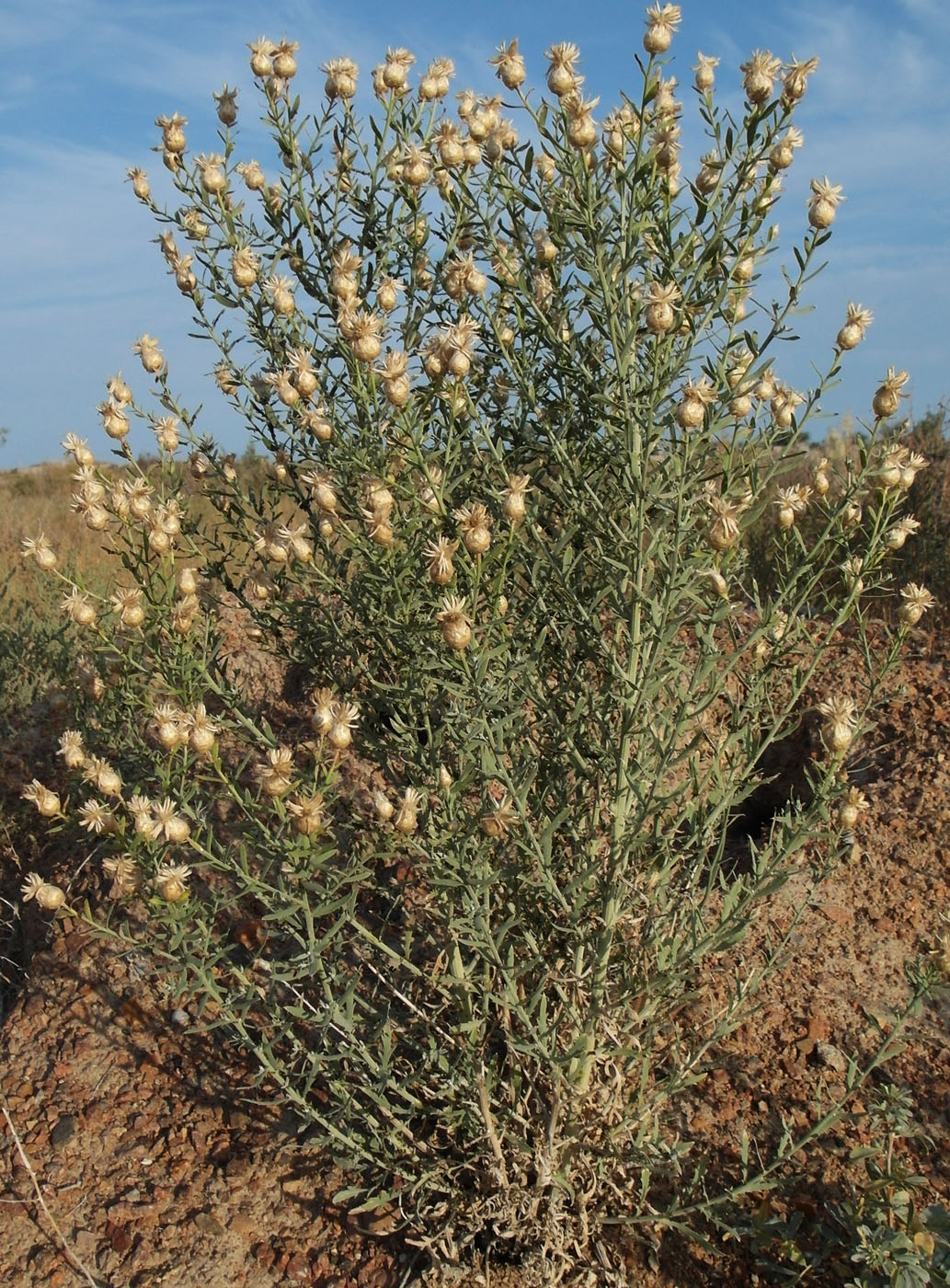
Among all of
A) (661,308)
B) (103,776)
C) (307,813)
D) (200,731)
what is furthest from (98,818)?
(661,308)

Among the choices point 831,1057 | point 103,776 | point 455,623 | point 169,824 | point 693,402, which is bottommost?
point 831,1057

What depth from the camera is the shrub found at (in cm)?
200

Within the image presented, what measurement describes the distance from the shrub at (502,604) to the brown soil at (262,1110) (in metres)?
0.17

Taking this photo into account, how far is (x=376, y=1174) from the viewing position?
9.17 ft

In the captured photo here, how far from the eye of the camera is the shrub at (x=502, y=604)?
2000 mm

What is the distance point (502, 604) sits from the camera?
2.26m

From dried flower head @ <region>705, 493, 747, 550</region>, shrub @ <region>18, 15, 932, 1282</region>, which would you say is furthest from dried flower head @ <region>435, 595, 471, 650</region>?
dried flower head @ <region>705, 493, 747, 550</region>

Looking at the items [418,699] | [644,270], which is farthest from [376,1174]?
[644,270]

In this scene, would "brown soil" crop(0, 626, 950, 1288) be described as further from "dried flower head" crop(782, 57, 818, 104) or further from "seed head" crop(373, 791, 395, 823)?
"dried flower head" crop(782, 57, 818, 104)

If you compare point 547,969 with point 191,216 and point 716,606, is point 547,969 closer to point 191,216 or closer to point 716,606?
point 716,606

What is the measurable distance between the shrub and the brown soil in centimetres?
17

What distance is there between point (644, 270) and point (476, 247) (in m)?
0.45

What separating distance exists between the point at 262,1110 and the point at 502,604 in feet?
5.93

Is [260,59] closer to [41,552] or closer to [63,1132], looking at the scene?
[41,552]
